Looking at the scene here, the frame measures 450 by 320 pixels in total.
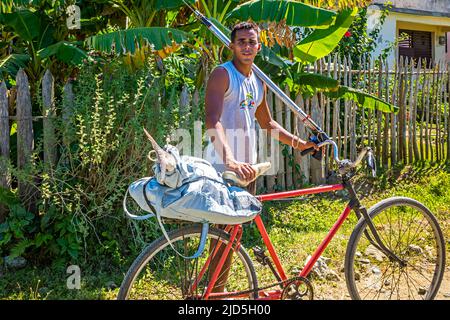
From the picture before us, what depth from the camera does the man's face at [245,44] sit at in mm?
3592

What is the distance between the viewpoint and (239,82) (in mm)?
3627

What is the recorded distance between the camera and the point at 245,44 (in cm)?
360

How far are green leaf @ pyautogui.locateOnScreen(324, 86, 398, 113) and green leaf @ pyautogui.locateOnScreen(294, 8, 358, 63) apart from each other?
Answer: 1.70ft

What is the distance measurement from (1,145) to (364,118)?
18.4ft

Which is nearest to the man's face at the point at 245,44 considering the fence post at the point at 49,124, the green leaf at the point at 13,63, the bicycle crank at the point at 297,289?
the bicycle crank at the point at 297,289

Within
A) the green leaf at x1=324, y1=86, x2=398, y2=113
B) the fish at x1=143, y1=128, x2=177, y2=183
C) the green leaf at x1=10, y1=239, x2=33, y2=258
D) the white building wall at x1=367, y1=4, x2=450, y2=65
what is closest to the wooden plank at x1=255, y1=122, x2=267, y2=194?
the green leaf at x1=324, y1=86, x2=398, y2=113

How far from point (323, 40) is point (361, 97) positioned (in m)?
0.96

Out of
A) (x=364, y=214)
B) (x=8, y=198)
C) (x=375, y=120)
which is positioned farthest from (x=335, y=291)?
(x=375, y=120)

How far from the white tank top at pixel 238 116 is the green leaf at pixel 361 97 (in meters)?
4.03

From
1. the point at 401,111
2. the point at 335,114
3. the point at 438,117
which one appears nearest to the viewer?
the point at 335,114

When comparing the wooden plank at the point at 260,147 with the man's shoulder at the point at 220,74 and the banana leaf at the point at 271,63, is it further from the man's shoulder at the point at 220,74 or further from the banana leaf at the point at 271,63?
the man's shoulder at the point at 220,74

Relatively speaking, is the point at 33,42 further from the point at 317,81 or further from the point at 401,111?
the point at 401,111

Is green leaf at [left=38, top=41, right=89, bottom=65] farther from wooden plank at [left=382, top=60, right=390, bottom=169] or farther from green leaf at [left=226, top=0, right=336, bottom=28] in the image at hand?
wooden plank at [left=382, top=60, right=390, bottom=169]
